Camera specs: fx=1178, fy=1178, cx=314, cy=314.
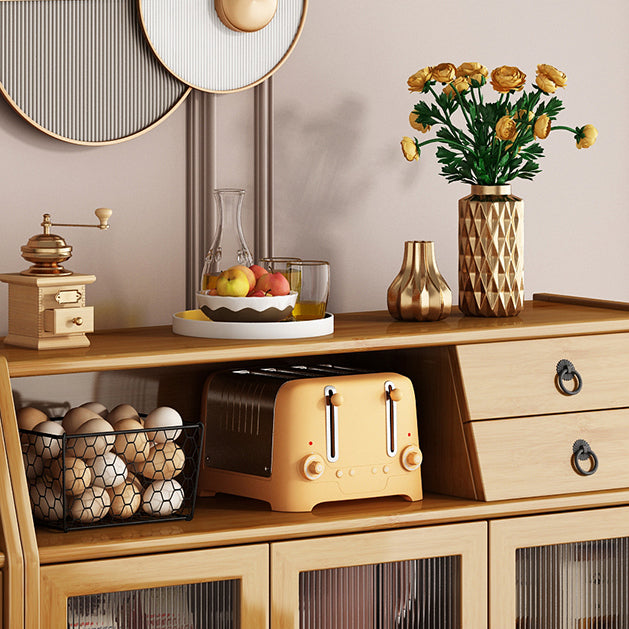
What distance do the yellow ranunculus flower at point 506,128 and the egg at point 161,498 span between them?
91 centimetres

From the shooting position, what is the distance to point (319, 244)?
2531mm

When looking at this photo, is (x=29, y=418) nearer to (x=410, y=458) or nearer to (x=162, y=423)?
(x=162, y=423)

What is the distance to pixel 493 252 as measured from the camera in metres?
2.33

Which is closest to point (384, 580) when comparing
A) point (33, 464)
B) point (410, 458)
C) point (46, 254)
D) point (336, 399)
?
point (410, 458)

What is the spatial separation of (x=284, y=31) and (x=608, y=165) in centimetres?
89

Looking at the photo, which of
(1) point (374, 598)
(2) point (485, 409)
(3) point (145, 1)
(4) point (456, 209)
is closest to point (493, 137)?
(4) point (456, 209)

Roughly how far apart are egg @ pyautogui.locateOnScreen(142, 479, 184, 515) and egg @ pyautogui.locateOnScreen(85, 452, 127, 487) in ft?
0.21

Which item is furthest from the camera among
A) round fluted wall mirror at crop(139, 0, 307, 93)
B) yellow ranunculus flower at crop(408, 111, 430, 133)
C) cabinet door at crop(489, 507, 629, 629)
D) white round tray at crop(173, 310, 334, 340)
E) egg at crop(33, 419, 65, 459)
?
yellow ranunculus flower at crop(408, 111, 430, 133)

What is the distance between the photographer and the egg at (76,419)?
6.66 feet

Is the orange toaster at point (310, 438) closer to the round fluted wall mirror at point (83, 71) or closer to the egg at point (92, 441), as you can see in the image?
the egg at point (92, 441)

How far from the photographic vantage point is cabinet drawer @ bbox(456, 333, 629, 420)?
217 centimetres

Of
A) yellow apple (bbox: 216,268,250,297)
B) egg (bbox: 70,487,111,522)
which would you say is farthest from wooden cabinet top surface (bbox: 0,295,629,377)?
egg (bbox: 70,487,111,522)

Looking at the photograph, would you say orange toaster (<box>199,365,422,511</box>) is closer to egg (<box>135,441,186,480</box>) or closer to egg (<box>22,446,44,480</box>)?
egg (<box>135,441,186,480</box>)

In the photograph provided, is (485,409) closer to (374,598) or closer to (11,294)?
(374,598)
